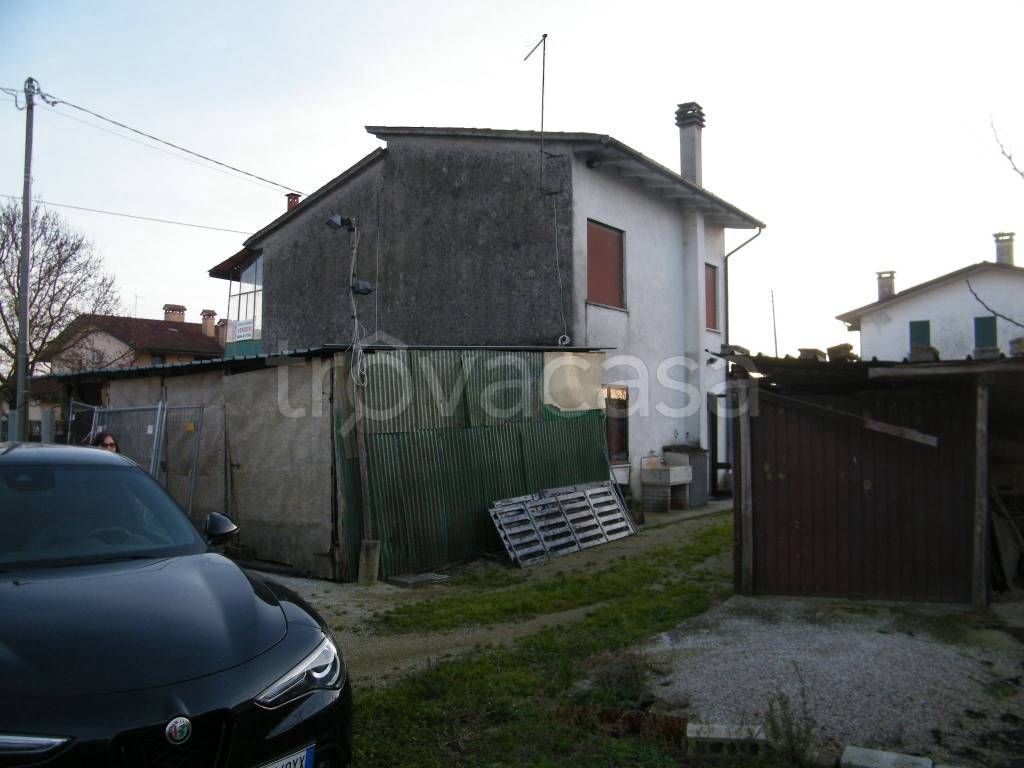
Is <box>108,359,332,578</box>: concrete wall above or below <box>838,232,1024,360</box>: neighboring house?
below

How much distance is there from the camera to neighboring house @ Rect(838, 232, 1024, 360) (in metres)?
28.5

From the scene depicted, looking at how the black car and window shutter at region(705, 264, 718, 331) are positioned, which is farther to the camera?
window shutter at region(705, 264, 718, 331)

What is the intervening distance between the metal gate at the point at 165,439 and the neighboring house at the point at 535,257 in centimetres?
395

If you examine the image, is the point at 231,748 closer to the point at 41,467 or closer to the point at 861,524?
the point at 41,467

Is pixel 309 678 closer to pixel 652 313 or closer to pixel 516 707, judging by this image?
pixel 516 707

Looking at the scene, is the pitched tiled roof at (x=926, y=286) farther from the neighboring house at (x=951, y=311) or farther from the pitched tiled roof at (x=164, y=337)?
the pitched tiled roof at (x=164, y=337)

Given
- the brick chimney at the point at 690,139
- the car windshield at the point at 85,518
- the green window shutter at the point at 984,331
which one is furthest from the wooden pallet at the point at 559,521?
the green window shutter at the point at 984,331

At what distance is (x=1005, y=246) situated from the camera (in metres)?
30.7

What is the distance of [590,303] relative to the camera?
547 inches

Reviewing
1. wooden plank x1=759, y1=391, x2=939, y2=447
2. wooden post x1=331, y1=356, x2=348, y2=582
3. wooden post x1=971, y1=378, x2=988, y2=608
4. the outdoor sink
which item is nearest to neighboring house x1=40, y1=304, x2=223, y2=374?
the outdoor sink

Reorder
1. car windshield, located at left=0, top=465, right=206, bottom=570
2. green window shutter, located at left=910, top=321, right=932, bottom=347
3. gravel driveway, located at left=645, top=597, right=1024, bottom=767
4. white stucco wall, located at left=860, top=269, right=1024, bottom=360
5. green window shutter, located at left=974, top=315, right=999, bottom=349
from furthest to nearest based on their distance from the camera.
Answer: green window shutter, located at left=910, top=321, right=932, bottom=347
green window shutter, located at left=974, top=315, right=999, bottom=349
white stucco wall, located at left=860, top=269, right=1024, bottom=360
gravel driveway, located at left=645, top=597, right=1024, bottom=767
car windshield, located at left=0, top=465, right=206, bottom=570

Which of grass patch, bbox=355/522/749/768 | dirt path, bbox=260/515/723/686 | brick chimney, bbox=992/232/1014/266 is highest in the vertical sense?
brick chimney, bbox=992/232/1014/266

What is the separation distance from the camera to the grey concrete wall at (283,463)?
941 cm

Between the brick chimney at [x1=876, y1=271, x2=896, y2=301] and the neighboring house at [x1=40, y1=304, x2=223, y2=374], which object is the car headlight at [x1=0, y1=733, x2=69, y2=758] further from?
the brick chimney at [x1=876, y1=271, x2=896, y2=301]
